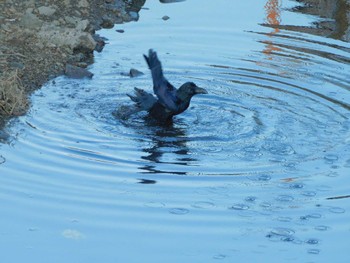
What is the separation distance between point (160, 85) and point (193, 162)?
1212 millimetres

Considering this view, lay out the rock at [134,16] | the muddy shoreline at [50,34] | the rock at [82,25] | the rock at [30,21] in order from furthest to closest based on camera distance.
→ the rock at [134,16] → the rock at [82,25] → the rock at [30,21] → the muddy shoreline at [50,34]

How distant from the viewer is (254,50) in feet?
36.3

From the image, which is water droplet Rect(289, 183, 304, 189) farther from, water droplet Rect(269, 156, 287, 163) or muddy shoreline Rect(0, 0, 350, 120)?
muddy shoreline Rect(0, 0, 350, 120)

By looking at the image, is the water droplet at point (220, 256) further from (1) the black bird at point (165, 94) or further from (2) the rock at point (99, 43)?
(2) the rock at point (99, 43)

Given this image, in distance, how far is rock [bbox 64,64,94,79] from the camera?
397 inches

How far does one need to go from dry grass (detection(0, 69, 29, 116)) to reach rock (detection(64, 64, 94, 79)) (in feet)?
3.51

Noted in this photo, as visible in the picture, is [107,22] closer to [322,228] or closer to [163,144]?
[163,144]

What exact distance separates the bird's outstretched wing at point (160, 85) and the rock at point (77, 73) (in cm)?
131

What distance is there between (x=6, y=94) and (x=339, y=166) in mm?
3048

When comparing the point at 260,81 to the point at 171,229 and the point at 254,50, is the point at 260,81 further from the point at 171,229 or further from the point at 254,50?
the point at 171,229

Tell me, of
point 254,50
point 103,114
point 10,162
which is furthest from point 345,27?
point 10,162

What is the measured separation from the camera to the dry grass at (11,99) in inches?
349

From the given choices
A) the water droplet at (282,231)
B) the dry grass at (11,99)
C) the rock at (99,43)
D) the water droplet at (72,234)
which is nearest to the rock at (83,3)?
the rock at (99,43)

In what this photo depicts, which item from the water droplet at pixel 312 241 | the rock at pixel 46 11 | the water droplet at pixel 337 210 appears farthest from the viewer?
the rock at pixel 46 11
